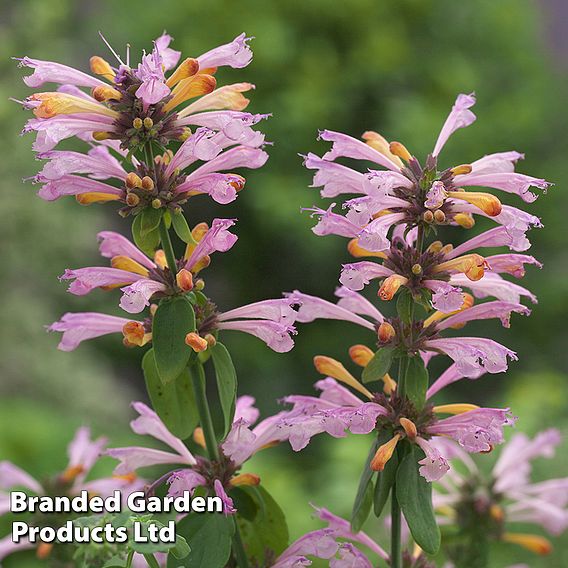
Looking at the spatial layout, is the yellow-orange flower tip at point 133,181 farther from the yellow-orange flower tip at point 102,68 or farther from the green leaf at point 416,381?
the green leaf at point 416,381

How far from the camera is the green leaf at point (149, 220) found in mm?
720

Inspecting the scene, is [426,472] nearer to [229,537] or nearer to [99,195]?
[229,537]

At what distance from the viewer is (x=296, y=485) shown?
2.88 meters

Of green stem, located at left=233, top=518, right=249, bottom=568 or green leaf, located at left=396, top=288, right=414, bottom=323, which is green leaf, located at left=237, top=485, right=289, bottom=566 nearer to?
green stem, located at left=233, top=518, right=249, bottom=568

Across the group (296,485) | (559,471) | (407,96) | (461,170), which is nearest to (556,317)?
(407,96)

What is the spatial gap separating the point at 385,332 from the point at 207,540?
212mm

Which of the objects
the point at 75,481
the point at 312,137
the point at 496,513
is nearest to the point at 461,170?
the point at 496,513

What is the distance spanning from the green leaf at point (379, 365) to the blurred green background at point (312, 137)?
283 centimetres

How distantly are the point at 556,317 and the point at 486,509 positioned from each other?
381 centimetres

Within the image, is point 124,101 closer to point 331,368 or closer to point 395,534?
point 331,368

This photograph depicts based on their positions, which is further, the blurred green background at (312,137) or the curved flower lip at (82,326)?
the blurred green background at (312,137)

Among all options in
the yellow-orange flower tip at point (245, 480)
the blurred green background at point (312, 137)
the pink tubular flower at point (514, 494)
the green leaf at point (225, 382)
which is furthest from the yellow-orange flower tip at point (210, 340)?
the blurred green background at point (312, 137)

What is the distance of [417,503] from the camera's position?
2.29 ft

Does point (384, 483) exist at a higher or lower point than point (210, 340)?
lower
